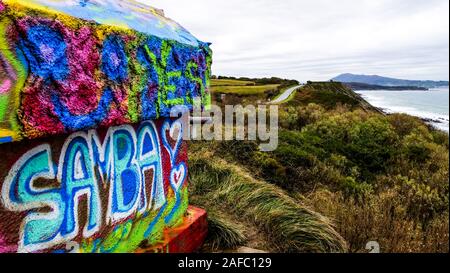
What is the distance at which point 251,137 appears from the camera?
7711mm

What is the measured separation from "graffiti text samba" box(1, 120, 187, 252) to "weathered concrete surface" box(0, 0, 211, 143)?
184 mm

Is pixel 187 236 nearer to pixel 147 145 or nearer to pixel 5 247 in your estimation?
pixel 147 145

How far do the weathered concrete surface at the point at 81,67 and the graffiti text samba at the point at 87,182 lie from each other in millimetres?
184

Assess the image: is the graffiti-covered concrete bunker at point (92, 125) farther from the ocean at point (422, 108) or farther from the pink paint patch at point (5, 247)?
the ocean at point (422, 108)

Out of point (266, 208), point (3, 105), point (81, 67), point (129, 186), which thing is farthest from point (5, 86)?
point (266, 208)

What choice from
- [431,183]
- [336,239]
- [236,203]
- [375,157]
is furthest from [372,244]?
[375,157]

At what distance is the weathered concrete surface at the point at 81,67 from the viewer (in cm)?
140

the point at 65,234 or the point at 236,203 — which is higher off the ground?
the point at 65,234

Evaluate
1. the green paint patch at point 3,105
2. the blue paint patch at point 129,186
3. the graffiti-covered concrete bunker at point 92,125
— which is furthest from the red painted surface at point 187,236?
the green paint patch at point 3,105

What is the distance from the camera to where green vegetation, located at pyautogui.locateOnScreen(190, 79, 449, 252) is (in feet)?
12.8

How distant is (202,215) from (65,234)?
4.52 ft

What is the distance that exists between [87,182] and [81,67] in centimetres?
65

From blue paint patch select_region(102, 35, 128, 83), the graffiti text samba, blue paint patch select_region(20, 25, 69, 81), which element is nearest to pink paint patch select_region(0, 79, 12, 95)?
blue paint patch select_region(20, 25, 69, 81)
